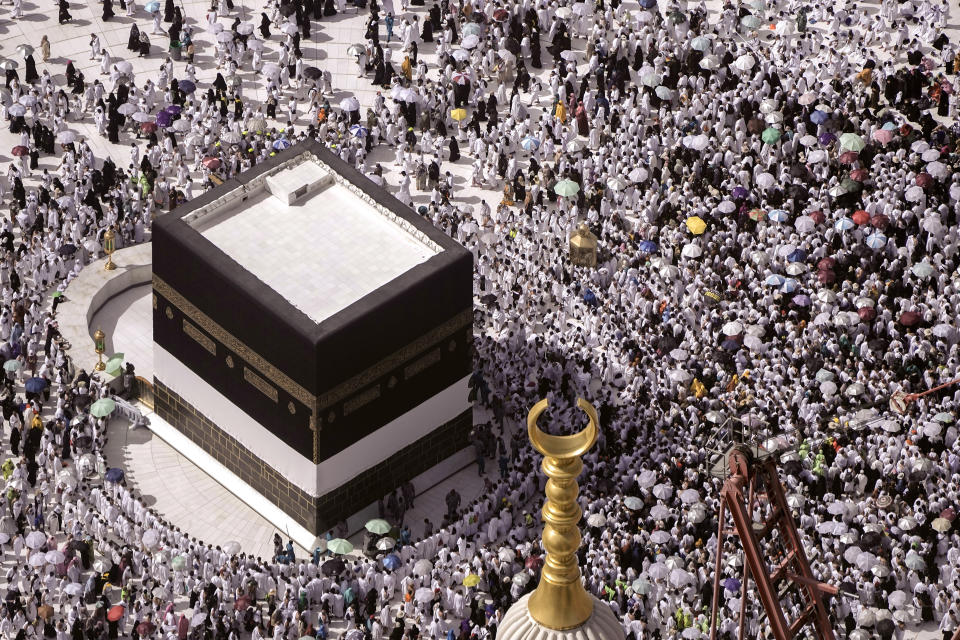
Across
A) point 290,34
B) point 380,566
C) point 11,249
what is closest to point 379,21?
point 290,34

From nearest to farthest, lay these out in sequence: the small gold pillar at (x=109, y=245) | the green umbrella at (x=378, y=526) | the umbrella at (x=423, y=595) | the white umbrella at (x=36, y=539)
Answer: the umbrella at (x=423, y=595), the green umbrella at (x=378, y=526), the white umbrella at (x=36, y=539), the small gold pillar at (x=109, y=245)

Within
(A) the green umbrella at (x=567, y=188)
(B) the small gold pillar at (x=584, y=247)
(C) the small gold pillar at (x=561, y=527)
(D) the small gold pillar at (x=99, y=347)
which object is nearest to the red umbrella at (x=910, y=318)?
(B) the small gold pillar at (x=584, y=247)

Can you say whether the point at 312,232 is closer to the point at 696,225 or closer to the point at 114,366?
the point at 114,366

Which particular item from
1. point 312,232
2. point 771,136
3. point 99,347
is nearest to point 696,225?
point 771,136

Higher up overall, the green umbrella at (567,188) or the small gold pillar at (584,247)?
A: the green umbrella at (567,188)

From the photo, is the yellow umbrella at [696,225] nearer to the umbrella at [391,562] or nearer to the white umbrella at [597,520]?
the white umbrella at [597,520]
